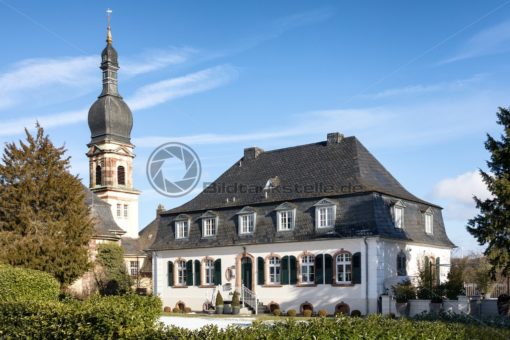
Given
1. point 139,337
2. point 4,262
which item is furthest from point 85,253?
point 139,337

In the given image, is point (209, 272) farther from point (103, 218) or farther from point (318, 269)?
point (103, 218)

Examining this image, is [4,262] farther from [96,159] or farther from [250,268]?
[96,159]

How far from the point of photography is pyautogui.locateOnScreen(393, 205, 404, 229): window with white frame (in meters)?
32.5

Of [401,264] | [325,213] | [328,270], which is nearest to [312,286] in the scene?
[328,270]

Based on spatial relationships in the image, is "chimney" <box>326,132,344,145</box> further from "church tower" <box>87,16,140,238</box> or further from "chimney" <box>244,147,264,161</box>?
"church tower" <box>87,16,140,238</box>

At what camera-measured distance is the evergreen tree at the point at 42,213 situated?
86.8ft

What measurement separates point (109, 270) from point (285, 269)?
55.9 ft

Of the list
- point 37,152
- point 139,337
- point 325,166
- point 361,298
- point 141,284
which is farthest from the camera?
point 141,284

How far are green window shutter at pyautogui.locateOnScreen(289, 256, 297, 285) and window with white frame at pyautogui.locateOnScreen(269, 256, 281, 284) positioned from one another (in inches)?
36.4

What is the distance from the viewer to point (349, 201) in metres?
32.0

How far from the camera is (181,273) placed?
1542 inches

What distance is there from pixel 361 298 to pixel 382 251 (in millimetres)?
2599

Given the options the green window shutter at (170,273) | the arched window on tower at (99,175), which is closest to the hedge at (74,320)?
the green window shutter at (170,273)

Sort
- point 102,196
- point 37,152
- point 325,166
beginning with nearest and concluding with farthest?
point 37,152 < point 325,166 < point 102,196
